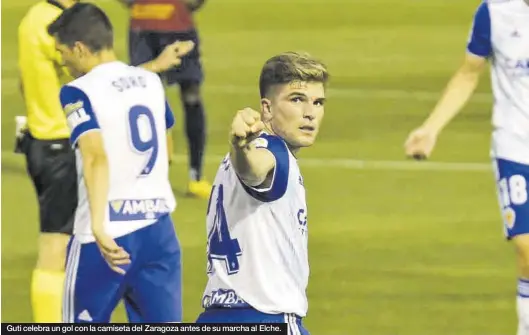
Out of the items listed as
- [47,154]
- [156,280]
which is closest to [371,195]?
[47,154]

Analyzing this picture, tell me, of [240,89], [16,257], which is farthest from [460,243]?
[240,89]

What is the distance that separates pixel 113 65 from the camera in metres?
6.50

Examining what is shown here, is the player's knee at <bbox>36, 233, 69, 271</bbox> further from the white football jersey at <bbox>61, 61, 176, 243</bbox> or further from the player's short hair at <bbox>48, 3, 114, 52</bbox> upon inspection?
the player's short hair at <bbox>48, 3, 114, 52</bbox>

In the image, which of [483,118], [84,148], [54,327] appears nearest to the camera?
[84,148]

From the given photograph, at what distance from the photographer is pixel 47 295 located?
300 inches

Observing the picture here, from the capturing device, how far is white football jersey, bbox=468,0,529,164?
6.73 m

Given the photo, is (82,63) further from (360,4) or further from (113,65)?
(360,4)

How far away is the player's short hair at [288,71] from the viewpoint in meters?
5.14

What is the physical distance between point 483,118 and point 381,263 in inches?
238

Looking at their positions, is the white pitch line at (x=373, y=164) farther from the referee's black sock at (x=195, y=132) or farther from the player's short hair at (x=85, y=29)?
the player's short hair at (x=85, y=29)

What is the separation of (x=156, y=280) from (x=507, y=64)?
179 centimetres

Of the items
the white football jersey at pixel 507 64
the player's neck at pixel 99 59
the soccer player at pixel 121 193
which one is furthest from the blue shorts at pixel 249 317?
the white football jersey at pixel 507 64

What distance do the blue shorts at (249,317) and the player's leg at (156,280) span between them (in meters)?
1.18

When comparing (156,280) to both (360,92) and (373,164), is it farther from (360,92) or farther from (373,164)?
(360,92)
